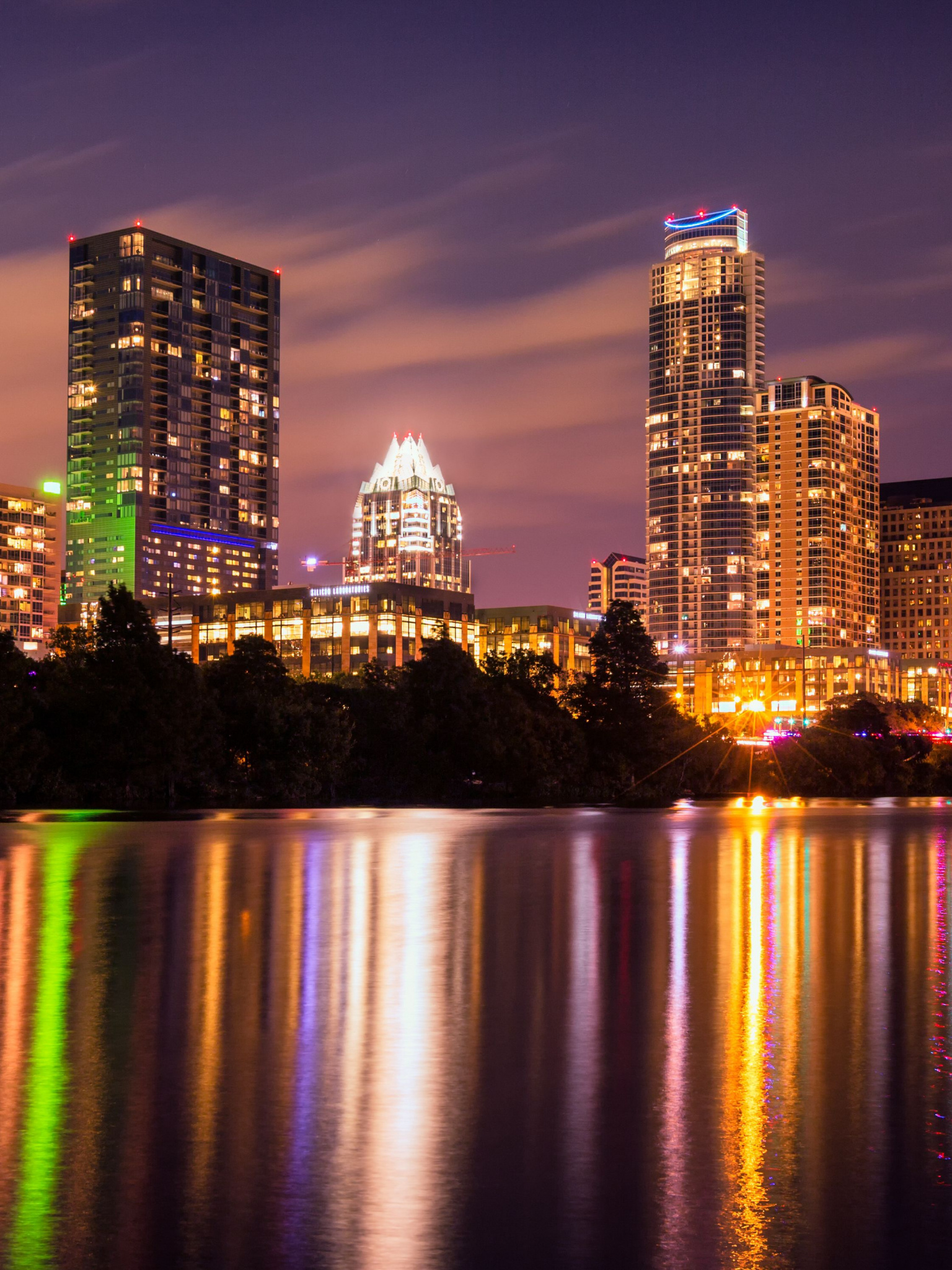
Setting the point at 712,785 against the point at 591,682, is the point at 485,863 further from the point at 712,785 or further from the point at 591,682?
the point at 712,785

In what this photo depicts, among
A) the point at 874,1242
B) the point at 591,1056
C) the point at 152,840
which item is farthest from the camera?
the point at 152,840

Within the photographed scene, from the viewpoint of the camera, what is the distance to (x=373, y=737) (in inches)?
4606

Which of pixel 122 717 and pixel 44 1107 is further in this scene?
pixel 122 717

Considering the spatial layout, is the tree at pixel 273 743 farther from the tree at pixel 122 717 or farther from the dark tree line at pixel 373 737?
the tree at pixel 122 717

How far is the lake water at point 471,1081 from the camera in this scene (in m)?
11.1

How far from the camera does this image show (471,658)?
126m

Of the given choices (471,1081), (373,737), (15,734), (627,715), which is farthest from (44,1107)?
(627,715)

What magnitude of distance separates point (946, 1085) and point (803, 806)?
100540 millimetres

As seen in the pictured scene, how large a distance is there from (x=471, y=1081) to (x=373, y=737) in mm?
101522

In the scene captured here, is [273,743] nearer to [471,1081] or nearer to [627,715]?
[627,715]

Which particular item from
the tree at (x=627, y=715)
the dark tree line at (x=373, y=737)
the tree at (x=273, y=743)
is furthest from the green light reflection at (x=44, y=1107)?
the tree at (x=627, y=715)

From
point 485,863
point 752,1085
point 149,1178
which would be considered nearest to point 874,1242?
point 752,1085

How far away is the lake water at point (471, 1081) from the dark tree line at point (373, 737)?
60015 millimetres

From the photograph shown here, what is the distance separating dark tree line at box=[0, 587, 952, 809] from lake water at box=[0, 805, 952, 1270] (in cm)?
6001
